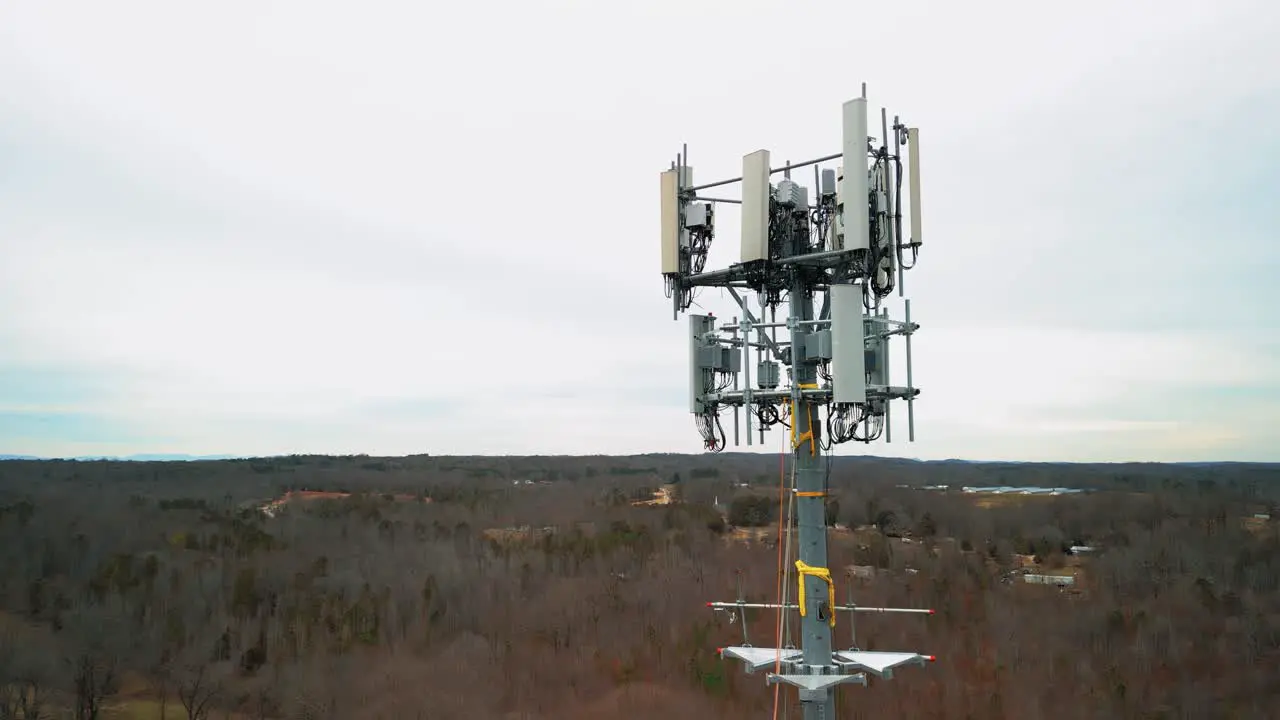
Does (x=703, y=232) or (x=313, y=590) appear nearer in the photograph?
(x=703, y=232)

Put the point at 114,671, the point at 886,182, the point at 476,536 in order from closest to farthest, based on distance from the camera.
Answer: the point at 886,182 → the point at 114,671 → the point at 476,536

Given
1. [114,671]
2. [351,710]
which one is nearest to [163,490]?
[114,671]

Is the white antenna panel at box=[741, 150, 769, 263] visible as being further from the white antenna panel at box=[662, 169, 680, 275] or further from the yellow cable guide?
the yellow cable guide

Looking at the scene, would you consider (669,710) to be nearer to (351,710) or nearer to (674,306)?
(351,710)

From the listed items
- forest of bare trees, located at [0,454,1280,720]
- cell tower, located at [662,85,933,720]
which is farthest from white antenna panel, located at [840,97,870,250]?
forest of bare trees, located at [0,454,1280,720]

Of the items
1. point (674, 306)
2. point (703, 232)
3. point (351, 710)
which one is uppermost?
point (703, 232)

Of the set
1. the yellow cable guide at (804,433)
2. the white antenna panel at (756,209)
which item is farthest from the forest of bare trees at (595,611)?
the white antenna panel at (756,209)

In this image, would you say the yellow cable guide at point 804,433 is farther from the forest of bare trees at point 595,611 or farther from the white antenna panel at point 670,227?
the forest of bare trees at point 595,611

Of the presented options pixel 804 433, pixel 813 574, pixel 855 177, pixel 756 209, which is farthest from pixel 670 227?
pixel 813 574
